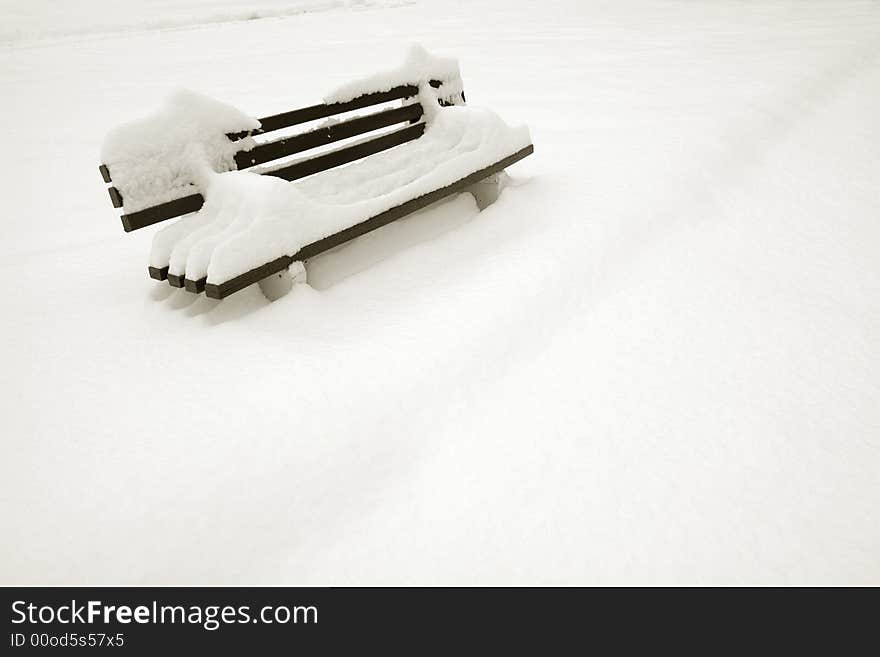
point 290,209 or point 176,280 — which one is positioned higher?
point 290,209

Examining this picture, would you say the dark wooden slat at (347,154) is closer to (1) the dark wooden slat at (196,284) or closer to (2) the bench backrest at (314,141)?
(2) the bench backrest at (314,141)

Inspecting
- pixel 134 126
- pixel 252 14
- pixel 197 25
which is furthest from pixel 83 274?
pixel 252 14

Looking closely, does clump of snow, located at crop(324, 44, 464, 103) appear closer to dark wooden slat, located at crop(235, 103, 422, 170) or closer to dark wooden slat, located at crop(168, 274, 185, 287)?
dark wooden slat, located at crop(235, 103, 422, 170)

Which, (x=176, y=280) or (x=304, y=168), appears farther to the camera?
(x=304, y=168)

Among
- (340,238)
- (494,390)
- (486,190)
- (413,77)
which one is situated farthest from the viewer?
(486,190)

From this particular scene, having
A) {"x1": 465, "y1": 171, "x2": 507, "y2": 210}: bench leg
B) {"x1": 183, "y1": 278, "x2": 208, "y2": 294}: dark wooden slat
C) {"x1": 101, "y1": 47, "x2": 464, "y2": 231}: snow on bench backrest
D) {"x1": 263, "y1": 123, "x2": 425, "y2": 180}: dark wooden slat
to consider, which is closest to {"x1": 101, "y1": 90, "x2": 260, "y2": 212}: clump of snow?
{"x1": 101, "y1": 47, "x2": 464, "y2": 231}: snow on bench backrest

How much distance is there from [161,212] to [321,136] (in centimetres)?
112

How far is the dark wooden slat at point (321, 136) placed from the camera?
3.12 metres

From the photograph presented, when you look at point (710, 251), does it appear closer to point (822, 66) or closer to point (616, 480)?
point (616, 480)

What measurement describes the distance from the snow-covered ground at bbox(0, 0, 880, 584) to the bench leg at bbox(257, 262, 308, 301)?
0.30 ft

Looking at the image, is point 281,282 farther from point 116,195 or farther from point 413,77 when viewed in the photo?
point 413,77

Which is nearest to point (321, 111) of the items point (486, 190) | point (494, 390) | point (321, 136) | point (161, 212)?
point (321, 136)

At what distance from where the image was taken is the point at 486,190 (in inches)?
161
